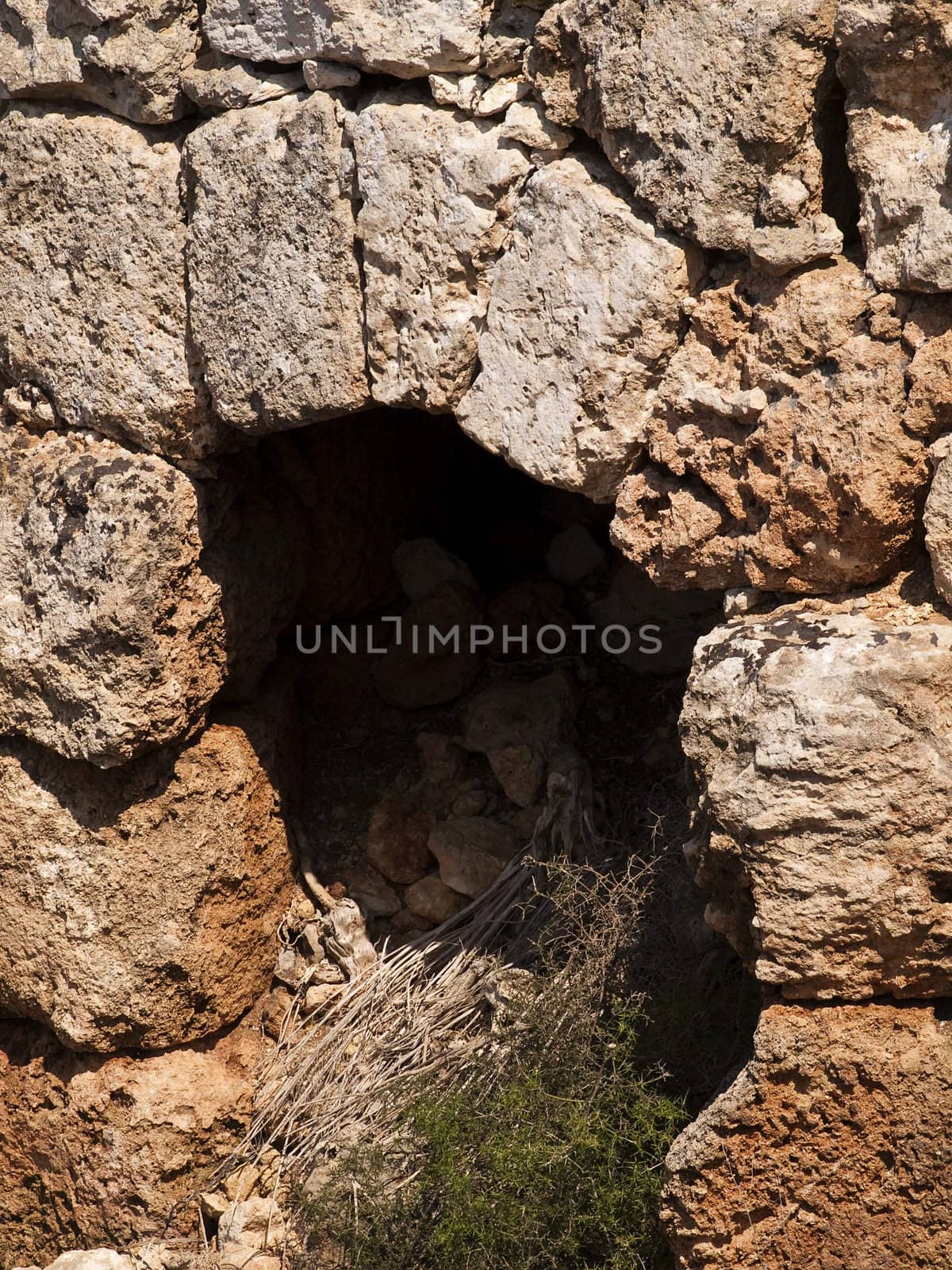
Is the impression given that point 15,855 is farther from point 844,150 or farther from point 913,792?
point 844,150

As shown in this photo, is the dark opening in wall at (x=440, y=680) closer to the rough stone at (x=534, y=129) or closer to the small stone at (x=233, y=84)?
the small stone at (x=233, y=84)

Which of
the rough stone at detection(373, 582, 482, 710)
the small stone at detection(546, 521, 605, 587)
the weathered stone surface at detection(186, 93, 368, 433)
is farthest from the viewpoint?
the small stone at detection(546, 521, 605, 587)

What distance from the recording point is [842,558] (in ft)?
6.98

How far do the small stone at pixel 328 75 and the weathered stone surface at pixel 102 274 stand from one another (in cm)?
36

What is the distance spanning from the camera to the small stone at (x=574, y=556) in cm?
377

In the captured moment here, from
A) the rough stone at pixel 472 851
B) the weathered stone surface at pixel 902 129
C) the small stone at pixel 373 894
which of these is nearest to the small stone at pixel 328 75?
the weathered stone surface at pixel 902 129

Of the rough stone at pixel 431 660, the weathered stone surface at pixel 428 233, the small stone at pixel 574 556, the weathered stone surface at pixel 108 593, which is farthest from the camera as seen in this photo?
the small stone at pixel 574 556

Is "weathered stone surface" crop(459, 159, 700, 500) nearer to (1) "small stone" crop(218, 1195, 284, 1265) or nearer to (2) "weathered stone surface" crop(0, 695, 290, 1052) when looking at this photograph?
(2) "weathered stone surface" crop(0, 695, 290, 1052)

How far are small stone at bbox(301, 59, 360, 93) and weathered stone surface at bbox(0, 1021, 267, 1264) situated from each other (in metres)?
2.08

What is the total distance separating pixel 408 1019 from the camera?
3.10 metres

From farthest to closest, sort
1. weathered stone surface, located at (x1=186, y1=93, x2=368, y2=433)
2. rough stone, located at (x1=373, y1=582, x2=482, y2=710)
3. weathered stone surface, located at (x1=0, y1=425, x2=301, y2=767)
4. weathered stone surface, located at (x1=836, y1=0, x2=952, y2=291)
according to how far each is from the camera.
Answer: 1. rough stone, located at (x1=373, y1=582, x2=482, y2=710)
2. weathered stone surface, located at (x1=0, y1=425, x2=301, y2=767)
3. weathered stone surface, located at (x1=186, y1=93, x2=368, y2=433)
4. weathered stone surface, located at (x1=836, y1=0, x2=952, y2=291)

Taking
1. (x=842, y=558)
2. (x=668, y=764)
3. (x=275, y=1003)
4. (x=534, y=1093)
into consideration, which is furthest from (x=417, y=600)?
(x=842, y=558)

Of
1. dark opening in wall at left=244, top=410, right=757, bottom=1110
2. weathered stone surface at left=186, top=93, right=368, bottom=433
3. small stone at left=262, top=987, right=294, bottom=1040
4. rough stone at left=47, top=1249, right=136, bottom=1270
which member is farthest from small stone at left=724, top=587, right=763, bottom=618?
rough stone at left=47, top=1249, right=136, bottom=1270

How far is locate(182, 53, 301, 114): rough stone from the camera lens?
2488mm
